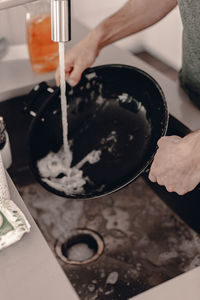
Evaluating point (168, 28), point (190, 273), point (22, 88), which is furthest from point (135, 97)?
point (168, 28)

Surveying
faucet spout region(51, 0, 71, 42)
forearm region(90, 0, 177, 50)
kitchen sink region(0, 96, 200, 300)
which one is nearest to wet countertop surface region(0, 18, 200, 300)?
kitchen sink region(0, 96, 200, 300)

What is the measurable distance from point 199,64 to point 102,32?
26 centimetres

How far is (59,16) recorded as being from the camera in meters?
0.61

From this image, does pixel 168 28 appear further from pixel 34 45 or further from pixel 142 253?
pixel 142 253

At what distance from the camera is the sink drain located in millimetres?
894

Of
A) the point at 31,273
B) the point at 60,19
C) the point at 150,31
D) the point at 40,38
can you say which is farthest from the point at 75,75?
the point at 150,31

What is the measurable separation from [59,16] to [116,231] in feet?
1.71

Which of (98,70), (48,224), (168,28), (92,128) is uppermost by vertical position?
(98,70)

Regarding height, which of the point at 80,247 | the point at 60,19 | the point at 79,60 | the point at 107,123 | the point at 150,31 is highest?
the point at 60,19

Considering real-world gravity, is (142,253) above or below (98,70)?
below

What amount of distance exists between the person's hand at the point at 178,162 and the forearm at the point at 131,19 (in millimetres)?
411

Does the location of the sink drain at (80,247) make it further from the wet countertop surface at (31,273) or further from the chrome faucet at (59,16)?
the chrome faucet at (59,16)

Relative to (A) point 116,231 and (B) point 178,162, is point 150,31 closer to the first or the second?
(A) point 116,231

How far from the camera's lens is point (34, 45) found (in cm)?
106
